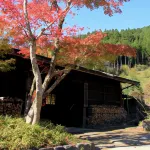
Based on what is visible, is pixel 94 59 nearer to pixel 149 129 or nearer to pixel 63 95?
pixel 149 129

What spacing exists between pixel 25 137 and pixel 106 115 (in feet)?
35.6

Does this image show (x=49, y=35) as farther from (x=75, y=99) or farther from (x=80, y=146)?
(x=75, y=99)

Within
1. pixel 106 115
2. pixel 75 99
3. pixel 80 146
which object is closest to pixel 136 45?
pixel 106 115

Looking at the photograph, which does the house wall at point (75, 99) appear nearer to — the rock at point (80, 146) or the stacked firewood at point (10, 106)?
the stacked firewood at point (10, 106)

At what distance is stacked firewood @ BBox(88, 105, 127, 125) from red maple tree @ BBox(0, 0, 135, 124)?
6909 mm

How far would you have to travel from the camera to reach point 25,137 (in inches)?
280

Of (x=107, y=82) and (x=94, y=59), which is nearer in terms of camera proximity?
(x=94, y=59)

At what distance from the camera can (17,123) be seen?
862 cm

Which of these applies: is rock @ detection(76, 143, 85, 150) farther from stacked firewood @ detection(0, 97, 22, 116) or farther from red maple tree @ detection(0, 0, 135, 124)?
stacked firewood @ detection(0, 97, 22, 116)

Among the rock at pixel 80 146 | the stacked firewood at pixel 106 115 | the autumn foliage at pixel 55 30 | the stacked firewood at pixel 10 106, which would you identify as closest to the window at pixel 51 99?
the stacked firewood at pixel 106 115

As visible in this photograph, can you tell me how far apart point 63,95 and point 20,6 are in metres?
9.36

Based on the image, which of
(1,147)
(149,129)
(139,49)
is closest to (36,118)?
(1,147)

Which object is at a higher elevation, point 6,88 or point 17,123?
point 6,88

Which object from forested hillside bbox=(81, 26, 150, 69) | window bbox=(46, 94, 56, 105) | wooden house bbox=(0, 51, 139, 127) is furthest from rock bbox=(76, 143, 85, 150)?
forested hillside bbox=(81, 26, 150, 69)
